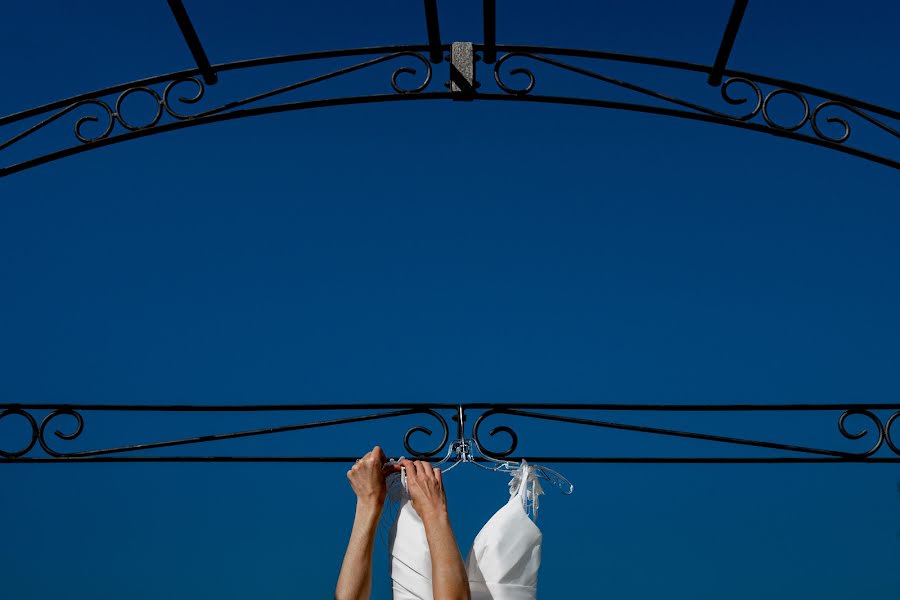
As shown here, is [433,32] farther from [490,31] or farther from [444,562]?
[444,562]

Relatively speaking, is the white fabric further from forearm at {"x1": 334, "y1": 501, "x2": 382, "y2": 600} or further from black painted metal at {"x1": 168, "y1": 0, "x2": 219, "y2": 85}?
black painted metal at {"x1": 168, "y1": 0, "x2": 219, "y2": 85}

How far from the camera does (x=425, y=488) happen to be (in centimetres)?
316

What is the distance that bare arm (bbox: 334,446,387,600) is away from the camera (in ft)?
10.1

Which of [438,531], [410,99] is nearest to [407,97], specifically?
[410,99]

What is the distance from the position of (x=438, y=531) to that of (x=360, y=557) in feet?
0.69

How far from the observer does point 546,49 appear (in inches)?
137

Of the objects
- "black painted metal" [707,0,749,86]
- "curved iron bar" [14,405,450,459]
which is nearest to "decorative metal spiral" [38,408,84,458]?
"curved iron bar" [14,405,450,459]

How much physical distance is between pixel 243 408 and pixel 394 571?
1.85 feet

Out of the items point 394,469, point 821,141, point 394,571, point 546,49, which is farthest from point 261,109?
point 821,141

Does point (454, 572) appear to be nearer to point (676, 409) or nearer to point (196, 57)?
point (676, 409)

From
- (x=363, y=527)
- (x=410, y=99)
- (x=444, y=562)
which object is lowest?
(x=444, y=562)

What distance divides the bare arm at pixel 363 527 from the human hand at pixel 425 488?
0.08 m

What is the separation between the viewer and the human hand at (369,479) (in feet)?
10.5

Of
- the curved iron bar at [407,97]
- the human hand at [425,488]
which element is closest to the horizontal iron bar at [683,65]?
the curved iron bar at [407,97]
